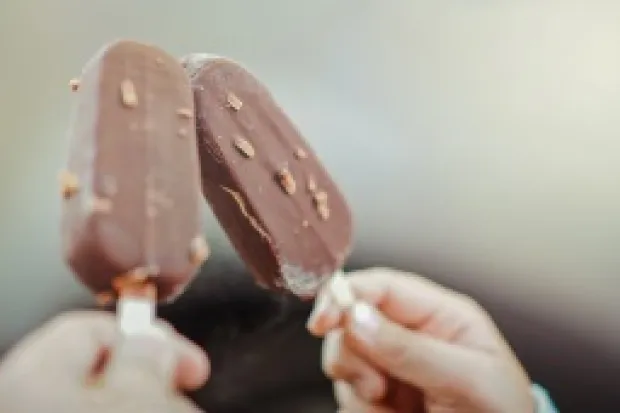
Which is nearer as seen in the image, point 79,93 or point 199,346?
point 79,93

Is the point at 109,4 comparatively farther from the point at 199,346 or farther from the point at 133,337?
the point at 133,337

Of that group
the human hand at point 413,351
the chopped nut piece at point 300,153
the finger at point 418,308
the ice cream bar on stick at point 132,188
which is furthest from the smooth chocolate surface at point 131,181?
the finger at point 418,308

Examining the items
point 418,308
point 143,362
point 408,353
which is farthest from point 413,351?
point 143,362

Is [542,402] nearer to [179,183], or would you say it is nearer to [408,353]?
[408,353]

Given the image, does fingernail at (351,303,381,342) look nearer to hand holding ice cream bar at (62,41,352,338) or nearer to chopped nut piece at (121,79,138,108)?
hand holding ice cream bar at (62,41,352,338)

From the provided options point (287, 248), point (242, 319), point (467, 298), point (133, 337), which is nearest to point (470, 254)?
point (467, 298)

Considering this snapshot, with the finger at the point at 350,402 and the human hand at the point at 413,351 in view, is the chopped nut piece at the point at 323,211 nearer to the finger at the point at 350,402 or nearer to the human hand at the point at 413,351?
the human hand at the point at 413,351
